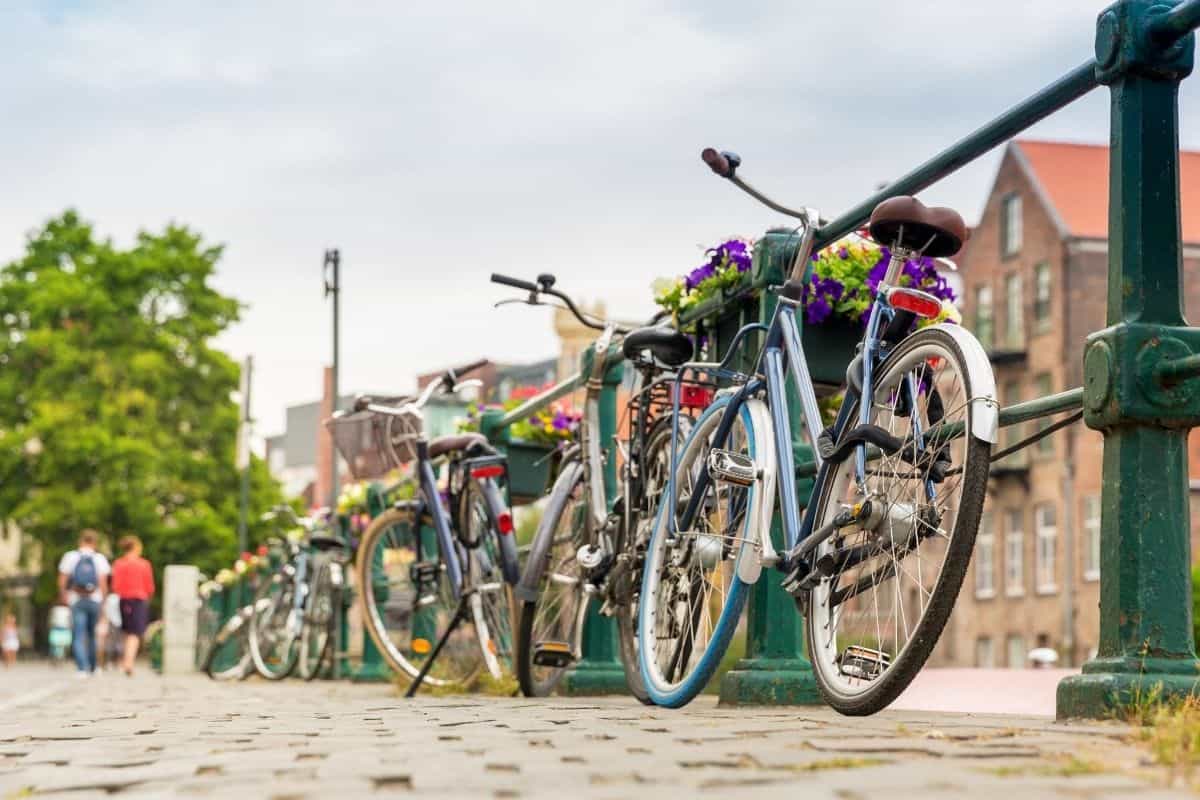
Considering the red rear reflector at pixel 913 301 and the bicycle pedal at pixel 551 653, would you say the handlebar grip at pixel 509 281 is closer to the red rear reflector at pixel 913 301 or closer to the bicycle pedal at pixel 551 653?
the bicycle pedal at pixel 551 653

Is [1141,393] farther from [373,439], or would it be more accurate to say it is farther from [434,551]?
[373,439]

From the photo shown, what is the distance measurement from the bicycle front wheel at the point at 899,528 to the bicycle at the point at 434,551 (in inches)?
117

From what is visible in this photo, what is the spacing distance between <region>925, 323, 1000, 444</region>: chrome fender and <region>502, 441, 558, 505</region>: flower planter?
503 cm

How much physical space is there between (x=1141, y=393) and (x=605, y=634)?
3902 mm

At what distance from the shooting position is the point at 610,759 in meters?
3.36

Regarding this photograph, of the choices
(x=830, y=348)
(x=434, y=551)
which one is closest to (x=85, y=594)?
(x=434, y=551)

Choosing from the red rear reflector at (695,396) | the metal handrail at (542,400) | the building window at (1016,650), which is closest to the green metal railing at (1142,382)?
the red rear reflector at (695,396)

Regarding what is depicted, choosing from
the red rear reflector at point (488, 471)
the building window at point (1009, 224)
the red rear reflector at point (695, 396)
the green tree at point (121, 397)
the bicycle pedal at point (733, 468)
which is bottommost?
the bicycle pedal at point (733, 468)

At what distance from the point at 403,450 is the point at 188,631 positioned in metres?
16.5

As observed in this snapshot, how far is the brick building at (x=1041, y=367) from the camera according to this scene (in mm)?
48938

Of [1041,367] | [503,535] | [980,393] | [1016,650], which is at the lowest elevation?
[1016,650]

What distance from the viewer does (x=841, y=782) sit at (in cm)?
284

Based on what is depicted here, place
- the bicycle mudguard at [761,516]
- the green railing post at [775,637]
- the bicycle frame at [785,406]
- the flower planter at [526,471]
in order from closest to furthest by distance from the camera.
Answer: the bicycle frame at [785,406] → the bicycle mudguard at [761,516] → the green railing post at [775,637] → the flower planter at [526,471]

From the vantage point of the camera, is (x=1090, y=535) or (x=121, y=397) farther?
(x=121, y=397)
